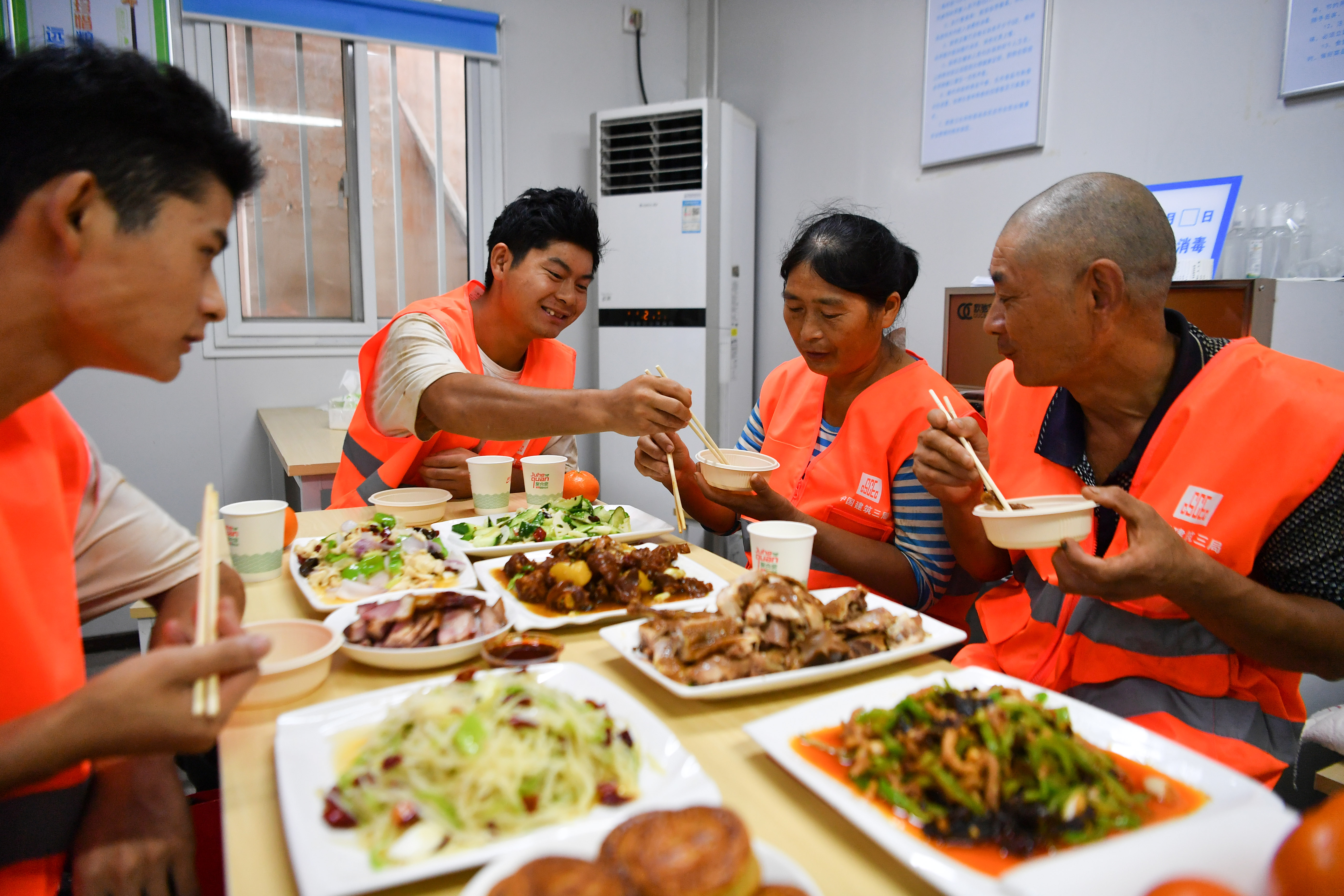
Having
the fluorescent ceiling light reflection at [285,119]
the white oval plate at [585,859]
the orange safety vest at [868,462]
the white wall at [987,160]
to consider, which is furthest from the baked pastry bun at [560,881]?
the fluorescent ceiling light reflection at [285,119]

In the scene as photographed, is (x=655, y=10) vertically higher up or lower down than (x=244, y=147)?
higher up

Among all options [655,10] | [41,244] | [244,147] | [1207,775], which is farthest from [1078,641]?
[655,10]

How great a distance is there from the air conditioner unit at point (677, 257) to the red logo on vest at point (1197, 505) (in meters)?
3.46

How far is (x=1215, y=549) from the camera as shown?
1.42 metres

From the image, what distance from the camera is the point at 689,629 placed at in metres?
1.25

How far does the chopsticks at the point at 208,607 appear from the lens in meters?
0.86

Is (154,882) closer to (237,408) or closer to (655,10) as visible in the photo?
(237,408)

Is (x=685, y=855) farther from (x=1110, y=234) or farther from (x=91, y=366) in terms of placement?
(x=1110, y=234)

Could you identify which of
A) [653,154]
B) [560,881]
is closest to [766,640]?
[560,881]

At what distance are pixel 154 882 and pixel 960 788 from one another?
3.33 ft

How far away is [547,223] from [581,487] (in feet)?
3.17

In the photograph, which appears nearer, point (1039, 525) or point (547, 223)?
point (1039, 525)

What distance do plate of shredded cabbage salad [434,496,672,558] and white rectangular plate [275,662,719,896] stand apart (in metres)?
0.69

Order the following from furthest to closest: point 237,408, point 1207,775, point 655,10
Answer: point 655,10 → point 237,408 → point 1207,775
